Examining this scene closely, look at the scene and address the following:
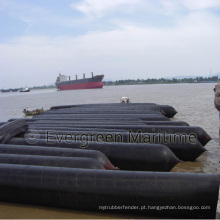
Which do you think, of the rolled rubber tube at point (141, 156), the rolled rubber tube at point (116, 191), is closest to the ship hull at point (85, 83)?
the rolled rubber tube at point (141, 156)

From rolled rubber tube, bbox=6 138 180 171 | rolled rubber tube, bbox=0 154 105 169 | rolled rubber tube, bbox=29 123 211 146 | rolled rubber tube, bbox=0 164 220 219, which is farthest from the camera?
rolled rubber tube, bbox=29 123 211 146

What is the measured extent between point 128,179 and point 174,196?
2.85 feet

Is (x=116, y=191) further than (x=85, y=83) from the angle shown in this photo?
No

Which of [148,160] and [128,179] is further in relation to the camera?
[148,160]

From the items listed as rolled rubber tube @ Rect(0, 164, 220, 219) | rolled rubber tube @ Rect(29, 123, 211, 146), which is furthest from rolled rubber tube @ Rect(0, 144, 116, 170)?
rolled rubber tube @ Rect(29, 123, 211, 146)

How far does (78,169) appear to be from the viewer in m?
5.26

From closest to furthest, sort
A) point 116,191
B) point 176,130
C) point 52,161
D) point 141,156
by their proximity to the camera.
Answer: point 116,191
point 52,161
point 141,156
point 176,130

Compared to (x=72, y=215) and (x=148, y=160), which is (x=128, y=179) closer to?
(x=72, y=215)

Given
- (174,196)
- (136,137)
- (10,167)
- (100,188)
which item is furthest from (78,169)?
(136,137)

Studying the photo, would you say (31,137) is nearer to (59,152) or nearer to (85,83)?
(59,152)

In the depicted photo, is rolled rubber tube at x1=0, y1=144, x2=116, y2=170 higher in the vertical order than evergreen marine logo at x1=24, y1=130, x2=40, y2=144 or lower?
lower

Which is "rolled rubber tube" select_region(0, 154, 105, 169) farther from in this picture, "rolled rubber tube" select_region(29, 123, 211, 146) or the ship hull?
the ship hull

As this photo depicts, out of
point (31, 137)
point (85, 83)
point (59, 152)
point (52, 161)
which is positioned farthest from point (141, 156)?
point (85, 83)

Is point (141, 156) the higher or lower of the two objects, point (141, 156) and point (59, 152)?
the lower
